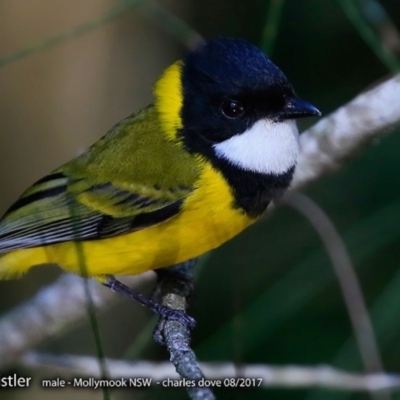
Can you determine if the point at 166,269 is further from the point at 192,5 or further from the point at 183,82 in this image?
the point at 192,5

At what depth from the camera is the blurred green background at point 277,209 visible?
13.5 feet

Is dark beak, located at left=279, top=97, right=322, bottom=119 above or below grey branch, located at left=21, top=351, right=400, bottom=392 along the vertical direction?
above

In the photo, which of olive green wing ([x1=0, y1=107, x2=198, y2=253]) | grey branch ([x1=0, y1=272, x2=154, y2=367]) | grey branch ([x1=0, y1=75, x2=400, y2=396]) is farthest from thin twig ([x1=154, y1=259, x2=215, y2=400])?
grey branch ([x1=0, y1=272, x2=154, y2=367])

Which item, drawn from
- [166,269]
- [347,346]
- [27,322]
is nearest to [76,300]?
[27,322]

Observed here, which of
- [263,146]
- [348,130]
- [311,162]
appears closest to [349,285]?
[311,162]

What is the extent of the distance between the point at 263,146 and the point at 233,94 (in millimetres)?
190

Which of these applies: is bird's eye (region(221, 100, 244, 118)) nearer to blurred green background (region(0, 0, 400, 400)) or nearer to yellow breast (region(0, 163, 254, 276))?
yellow breast (region(0, 163, 254, 276))

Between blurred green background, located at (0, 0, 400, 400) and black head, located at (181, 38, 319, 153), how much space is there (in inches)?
38.3

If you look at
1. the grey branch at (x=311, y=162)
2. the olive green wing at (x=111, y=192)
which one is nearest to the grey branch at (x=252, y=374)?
the grey branch at (x=311, y=162)

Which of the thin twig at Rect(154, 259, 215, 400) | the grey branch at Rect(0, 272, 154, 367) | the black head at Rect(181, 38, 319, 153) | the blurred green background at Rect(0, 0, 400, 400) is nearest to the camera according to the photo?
the thin twig at Rect(154, 259, 215, 400)

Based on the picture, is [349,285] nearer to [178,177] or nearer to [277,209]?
[178,177]

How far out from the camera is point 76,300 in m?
3.51

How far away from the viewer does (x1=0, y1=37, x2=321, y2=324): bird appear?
2850mm

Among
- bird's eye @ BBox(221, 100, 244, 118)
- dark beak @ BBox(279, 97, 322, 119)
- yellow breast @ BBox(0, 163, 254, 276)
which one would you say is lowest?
yellow breast @ BBox(0, 163, 254, 276)
